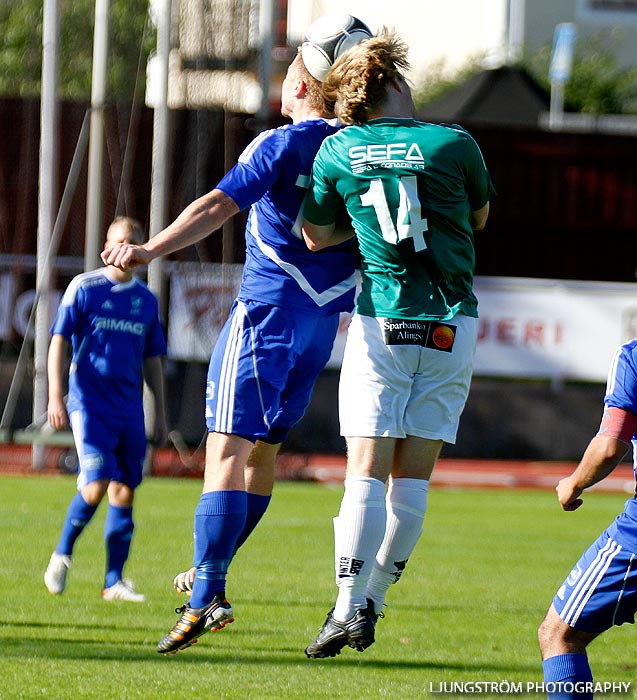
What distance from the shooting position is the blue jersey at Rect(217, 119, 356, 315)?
18.8 ft

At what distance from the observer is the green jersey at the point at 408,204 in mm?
5410

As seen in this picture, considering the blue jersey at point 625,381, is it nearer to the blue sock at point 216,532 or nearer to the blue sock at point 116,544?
the blue sock at point 216,532

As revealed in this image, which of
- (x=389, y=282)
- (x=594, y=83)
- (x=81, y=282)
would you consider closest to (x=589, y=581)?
(x=389, y=282)

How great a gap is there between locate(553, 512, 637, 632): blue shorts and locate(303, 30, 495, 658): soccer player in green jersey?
78cm

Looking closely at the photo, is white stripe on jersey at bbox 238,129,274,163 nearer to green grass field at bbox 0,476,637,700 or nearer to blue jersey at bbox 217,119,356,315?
blue jersey at bbox 217,119,356,315

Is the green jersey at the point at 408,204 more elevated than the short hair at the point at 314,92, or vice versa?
the short hair at the point at 314,92

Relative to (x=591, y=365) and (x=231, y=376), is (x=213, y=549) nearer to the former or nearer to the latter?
(x=231, y=376)

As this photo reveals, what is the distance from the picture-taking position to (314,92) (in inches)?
237

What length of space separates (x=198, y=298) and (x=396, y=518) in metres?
14.6

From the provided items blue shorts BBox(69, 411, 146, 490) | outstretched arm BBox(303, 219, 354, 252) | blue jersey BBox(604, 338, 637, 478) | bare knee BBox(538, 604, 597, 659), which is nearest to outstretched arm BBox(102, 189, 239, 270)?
outstretched arm BBox(303, 219, 354, 252)

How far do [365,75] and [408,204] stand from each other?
55 centimetres

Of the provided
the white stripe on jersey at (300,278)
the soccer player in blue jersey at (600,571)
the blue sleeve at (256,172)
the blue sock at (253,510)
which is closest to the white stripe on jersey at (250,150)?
the blue sleeve at (256,172)

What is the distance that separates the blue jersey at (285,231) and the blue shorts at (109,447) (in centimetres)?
318

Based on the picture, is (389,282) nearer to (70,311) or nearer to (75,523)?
(70,311)
